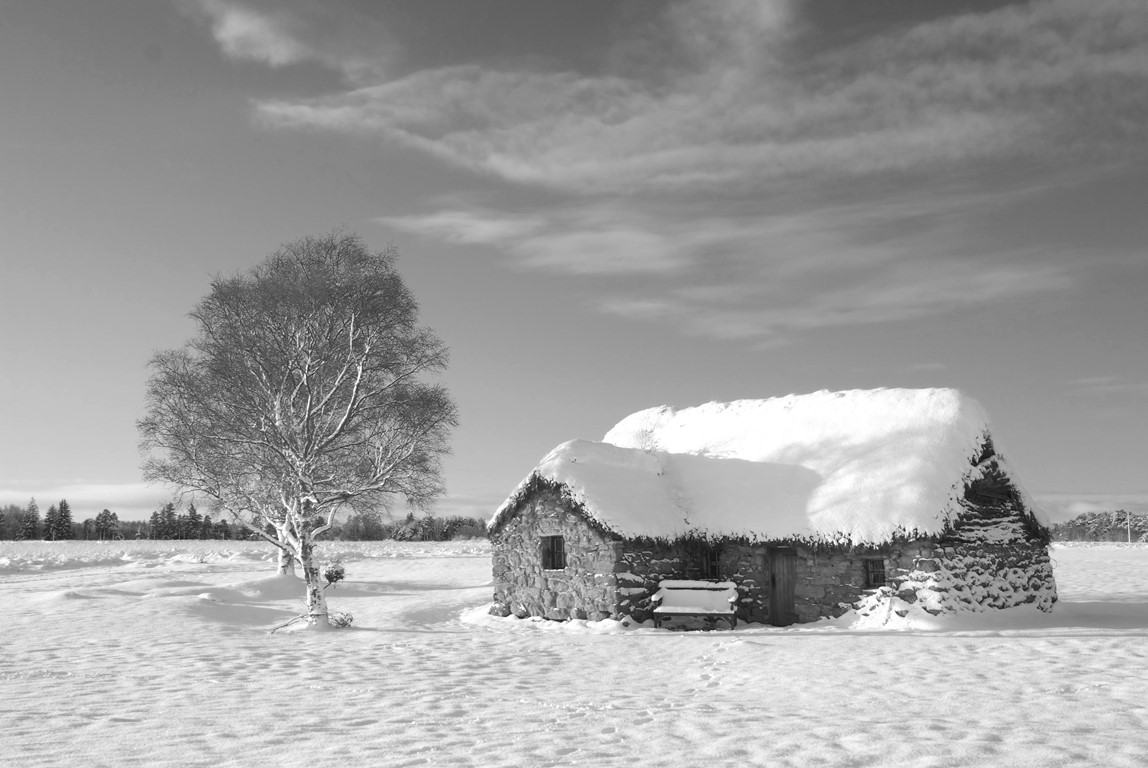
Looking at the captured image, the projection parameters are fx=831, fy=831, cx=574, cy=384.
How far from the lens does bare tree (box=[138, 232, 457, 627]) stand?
19.8 meters

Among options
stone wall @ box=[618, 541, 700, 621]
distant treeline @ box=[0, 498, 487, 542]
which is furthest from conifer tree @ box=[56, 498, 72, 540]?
stone wall @ box=[618, 541, 700, 621]

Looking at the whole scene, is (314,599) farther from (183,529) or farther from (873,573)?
(183,529)

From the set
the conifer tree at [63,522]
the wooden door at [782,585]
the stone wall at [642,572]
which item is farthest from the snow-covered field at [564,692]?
the conifer tree at [63,522]

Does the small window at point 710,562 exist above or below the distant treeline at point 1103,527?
above

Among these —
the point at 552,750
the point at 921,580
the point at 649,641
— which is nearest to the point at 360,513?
the point at 649,641

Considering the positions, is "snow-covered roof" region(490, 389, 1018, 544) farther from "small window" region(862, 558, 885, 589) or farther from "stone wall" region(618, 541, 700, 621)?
"small window" region(862, 558, 885, 589)

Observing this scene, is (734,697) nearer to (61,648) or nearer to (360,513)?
(61,648)

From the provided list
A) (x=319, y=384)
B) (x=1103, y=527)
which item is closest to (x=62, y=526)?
(x=319, y=384)

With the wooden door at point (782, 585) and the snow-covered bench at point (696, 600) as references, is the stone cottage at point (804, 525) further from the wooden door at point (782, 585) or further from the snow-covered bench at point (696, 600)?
the snow-covered bench at point (696, 600)

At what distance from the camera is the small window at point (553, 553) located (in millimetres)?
20734

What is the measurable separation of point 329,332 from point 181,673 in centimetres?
954

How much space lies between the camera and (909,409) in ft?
70.6

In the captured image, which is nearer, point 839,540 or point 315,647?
point 315,647

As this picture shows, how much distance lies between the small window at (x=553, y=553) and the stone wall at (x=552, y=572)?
0.15 m
